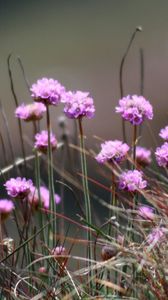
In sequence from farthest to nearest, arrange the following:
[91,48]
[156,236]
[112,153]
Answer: [91,48], [112,153], [156,236]

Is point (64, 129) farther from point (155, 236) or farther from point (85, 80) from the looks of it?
point (85, 80)

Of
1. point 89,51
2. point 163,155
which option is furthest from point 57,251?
point 89,51

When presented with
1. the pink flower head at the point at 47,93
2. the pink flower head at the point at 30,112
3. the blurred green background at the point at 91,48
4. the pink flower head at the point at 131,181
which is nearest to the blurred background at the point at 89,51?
the blurred green background at the point at 91,48

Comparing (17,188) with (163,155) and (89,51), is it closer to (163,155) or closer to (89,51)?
(163,155)

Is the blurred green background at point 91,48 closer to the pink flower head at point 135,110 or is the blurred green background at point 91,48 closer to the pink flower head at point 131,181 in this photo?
the pink flower head at point 135,110

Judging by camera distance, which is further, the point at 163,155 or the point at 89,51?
the point at 89,51

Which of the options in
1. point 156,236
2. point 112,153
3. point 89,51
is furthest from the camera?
point 89,51
